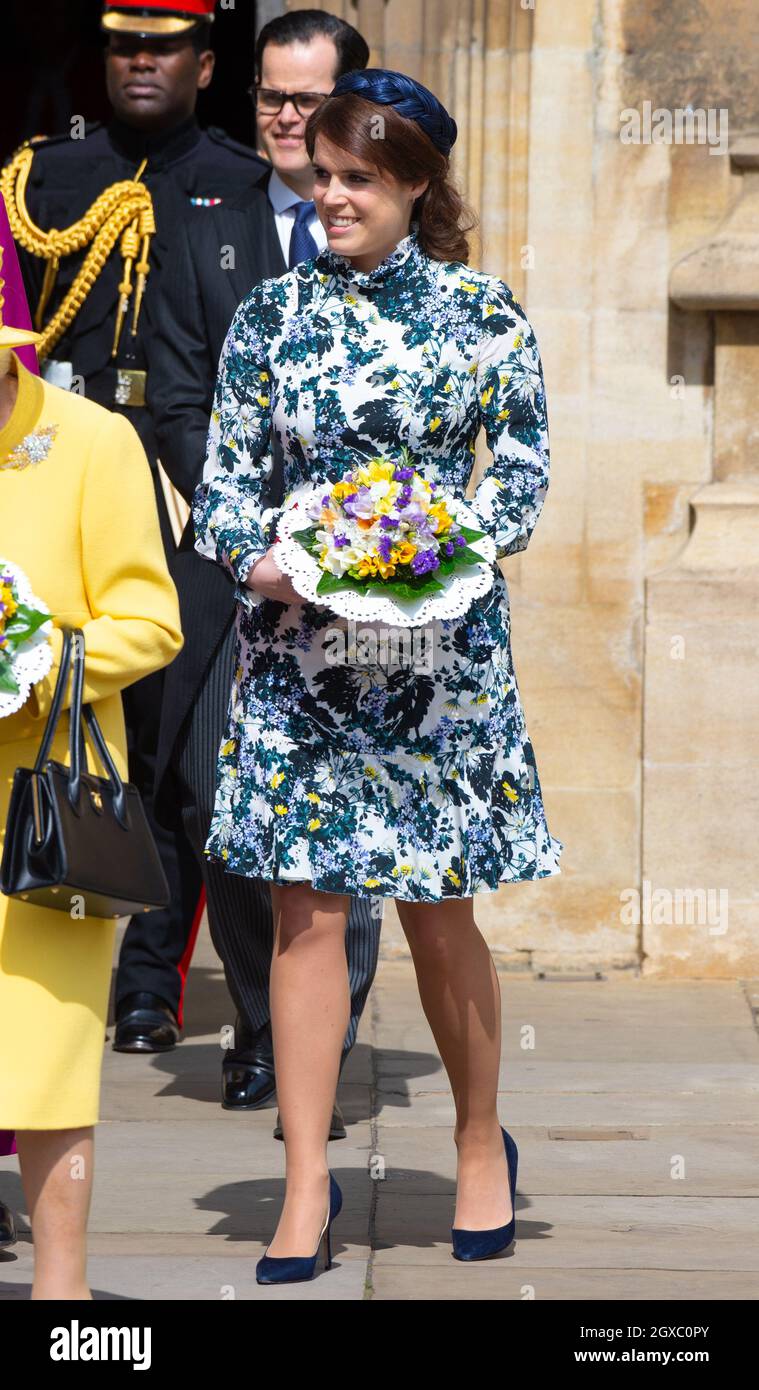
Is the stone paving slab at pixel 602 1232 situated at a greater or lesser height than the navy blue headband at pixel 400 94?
lesser

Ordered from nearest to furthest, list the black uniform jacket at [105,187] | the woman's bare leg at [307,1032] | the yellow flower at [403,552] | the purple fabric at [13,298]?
the yellow flower at [403,552]
the purple fabric at [13,298]
the woman's bare leg at [307,1032]
the black uniform jacket at [105,187]

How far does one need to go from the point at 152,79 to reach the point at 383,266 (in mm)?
1971

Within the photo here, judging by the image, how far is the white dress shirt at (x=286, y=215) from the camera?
5.19 m

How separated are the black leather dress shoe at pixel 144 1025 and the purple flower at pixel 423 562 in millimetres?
2297

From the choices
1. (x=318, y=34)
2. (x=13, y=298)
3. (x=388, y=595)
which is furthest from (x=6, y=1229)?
(x=318, y=34)

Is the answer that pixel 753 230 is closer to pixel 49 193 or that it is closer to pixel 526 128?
pixel 526 128

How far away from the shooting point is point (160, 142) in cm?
573

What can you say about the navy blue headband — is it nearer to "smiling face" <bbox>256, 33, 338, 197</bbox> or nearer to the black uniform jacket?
"smiling face" <bbox>256, 33, 338, 197</bbox>

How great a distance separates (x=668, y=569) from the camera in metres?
6.49

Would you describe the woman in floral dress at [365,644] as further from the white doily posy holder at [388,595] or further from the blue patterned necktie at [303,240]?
the blue patterned necktie at [303,240]

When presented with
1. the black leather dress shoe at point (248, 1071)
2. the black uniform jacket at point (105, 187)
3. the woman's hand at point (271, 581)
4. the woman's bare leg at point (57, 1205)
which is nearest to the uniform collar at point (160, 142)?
the black uniform jacket at point (105, 187)
